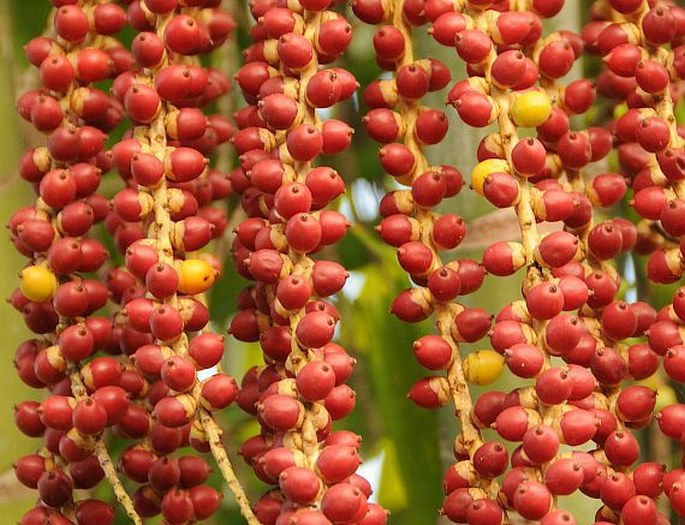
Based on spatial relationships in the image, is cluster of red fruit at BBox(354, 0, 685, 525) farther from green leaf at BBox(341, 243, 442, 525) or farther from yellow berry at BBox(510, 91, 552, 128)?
green leaf at BBox(341, 243, 442, 525)

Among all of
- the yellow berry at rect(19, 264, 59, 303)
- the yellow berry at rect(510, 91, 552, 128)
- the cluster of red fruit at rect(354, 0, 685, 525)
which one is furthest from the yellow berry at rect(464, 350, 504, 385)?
the yellow berry at rect(19, 264, 59, 303)

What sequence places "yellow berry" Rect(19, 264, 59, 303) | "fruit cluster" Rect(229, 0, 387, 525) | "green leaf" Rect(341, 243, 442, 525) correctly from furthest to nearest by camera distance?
"green leaf" Rect(341, 243, 442, 525) < "yellow berry" Rect(19, 264, 59, 303) < "fruit cluster" Rect(229, 0, 387, 525)

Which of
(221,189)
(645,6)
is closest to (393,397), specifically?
(221,189)

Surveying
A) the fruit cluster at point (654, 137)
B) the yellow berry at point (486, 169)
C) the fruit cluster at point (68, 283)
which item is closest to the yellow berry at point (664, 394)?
the fruit cluster at point (654, 137)

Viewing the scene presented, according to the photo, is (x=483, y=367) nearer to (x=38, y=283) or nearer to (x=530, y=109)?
(x=530, y=109)

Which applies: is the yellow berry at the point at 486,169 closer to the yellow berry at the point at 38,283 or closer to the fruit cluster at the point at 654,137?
the fruit cluster at the point at 654,137

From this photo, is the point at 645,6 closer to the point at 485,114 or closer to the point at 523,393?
the point at 485,114
